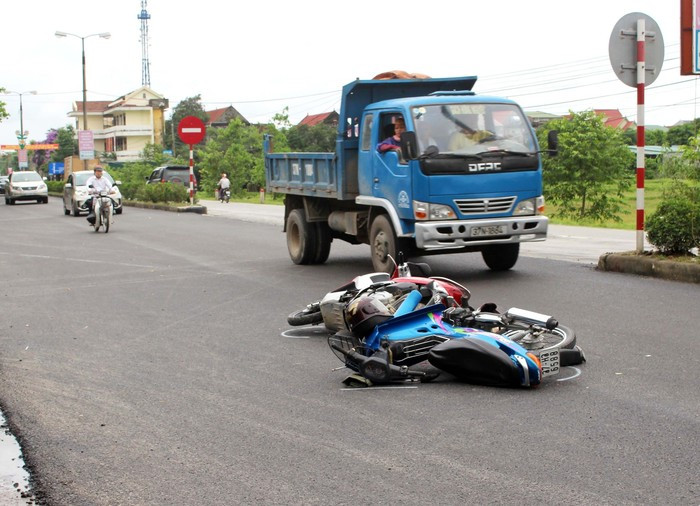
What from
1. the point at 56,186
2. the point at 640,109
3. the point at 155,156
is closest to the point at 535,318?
the point at 640,109

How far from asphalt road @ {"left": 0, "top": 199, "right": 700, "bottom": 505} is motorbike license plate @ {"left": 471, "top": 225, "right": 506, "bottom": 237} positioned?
1.09 meters

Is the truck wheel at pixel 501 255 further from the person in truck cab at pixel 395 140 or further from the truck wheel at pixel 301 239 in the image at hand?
the truck wheel at pixel 301 239

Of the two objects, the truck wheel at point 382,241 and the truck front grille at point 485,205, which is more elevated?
the truck front grille at point 485,205

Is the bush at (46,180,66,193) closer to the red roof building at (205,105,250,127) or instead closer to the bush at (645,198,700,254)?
the bush at (645,198,700,254)

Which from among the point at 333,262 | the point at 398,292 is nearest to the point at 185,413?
the point at 398,292

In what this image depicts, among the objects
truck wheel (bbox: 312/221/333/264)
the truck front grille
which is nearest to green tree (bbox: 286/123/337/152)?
truck wheel (bbox: 312/221/333/264)

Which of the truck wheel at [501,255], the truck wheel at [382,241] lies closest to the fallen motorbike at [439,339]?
the truck wheel at [382,241]

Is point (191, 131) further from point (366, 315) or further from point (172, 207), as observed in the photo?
point (366, 315)

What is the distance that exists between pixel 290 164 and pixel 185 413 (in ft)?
33.4

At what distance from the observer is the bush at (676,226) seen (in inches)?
494

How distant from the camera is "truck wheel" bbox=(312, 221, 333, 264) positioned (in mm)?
15461

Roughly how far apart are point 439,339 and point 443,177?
5.67 metres

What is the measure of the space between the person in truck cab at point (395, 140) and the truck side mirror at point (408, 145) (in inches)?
19.7

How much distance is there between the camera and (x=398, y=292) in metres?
7.68
